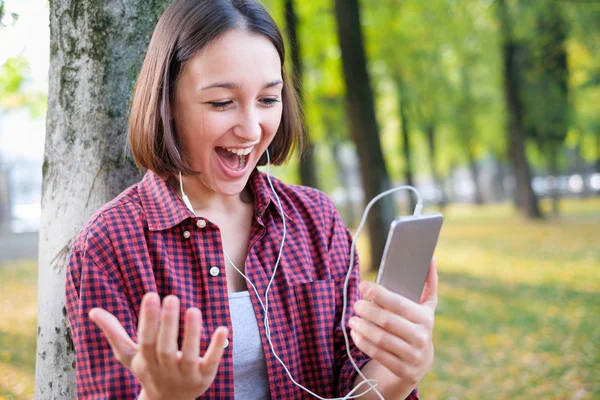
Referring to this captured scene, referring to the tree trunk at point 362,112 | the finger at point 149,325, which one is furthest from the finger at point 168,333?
the tree trunk at point 362,112

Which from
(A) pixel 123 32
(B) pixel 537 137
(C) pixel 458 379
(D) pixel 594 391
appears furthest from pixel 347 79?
(B) pixel 537 137

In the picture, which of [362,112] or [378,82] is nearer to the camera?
[362,112]

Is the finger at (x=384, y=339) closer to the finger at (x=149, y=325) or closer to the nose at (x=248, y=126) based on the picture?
the finger at (x=149, y=325)

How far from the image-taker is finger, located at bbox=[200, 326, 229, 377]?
142 cm

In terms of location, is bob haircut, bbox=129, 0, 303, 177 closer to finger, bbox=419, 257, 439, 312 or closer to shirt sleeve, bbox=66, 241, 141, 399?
shirt sleeve, bbox=66, 241, 141, 399

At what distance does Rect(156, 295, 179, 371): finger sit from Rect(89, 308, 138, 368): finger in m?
0.09

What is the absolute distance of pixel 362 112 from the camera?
10664mm

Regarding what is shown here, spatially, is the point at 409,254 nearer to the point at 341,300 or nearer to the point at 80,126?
the point at 341,300

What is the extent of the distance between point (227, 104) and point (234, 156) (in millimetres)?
199

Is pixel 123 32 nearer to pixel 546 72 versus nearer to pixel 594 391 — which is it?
pixel 594 391

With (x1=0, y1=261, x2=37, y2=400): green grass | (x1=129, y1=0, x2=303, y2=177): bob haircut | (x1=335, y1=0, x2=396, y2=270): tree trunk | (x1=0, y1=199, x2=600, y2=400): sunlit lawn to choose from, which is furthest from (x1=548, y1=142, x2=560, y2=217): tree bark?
(x1=129, y1=0, x2=303, y2=177): bob haircut

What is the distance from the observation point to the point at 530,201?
64.1 feet

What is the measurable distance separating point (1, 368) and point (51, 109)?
164 inches

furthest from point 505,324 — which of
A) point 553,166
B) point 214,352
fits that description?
point 553,166
